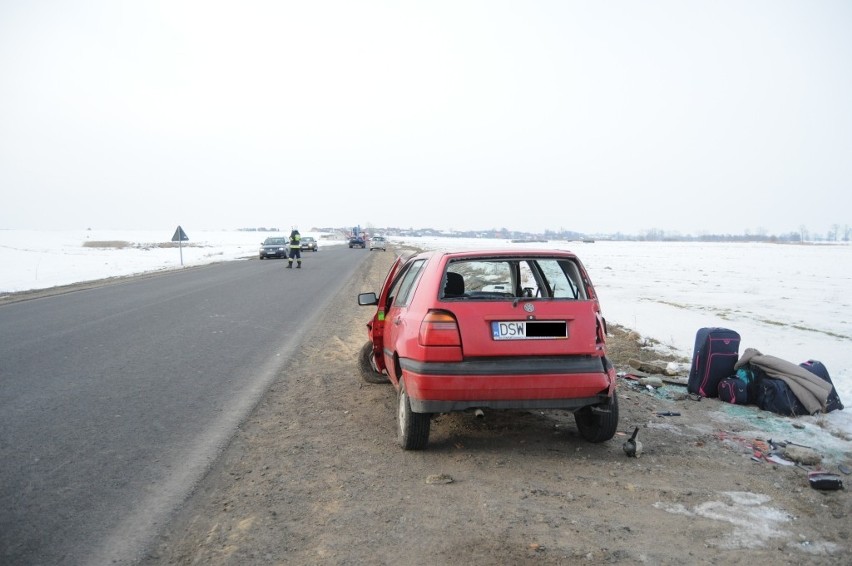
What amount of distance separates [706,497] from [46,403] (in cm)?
580

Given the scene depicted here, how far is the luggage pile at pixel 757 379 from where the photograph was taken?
5.54m

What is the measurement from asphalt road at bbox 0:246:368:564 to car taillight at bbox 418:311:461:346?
5.99 ft

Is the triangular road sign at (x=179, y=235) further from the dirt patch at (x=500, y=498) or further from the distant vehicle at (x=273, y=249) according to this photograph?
the dirt patch at (x=500, y=498)

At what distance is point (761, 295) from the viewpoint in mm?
17125

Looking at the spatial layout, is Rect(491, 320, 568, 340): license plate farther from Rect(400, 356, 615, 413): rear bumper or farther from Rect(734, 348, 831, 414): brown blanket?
Rect(734, 348, 831, 414): brown blanket

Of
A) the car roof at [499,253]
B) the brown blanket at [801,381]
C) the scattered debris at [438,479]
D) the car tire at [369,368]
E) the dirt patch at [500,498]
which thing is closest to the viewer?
the dirt patch at [500,498]

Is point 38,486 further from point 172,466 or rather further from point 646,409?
point 646,409

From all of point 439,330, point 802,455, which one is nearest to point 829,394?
point 802,455

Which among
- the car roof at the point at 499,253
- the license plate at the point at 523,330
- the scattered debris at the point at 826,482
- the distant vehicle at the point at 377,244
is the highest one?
the car roof at the point at 499,253

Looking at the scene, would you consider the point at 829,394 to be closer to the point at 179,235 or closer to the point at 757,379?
the point at 757,379

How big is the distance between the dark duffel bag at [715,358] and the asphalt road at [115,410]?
4.73 meters

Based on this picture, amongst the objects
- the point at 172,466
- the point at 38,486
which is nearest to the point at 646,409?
the point at 172,466

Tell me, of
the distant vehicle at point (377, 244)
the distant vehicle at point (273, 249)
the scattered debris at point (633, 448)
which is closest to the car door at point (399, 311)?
the scattered debris at point (633, 448)

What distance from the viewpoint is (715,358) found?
20.4ft
